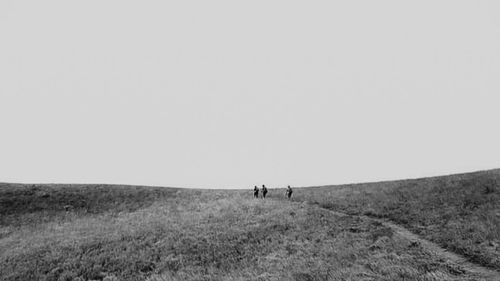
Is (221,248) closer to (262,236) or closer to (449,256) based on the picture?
(262,236)

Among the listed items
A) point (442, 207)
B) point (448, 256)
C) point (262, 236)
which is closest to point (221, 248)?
point (262, 236)

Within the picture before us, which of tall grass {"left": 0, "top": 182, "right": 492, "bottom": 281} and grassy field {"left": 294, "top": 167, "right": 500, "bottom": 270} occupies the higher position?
grassy field {"left": 294, "top": 167, "right": 500, "bottom": 270}

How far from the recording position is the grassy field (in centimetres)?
1594

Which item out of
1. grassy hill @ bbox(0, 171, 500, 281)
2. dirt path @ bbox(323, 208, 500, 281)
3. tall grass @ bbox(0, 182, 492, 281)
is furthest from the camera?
grassy hill @ bbox(0, 171, 500, 281)

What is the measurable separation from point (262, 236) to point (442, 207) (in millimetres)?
11776

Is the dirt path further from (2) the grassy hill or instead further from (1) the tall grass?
(1) the tall grass

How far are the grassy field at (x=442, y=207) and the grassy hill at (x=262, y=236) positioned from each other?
7 centimetres

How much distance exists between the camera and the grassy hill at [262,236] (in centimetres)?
1548

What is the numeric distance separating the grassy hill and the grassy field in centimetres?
7

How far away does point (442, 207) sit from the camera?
22.8 m

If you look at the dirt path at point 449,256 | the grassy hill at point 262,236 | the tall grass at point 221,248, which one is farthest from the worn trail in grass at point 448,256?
the tall grass at point 221,248

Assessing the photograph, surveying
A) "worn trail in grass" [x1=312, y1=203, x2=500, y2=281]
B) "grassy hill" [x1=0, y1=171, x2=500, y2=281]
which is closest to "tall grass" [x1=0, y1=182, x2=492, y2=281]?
"grassy hill" [x1=0, y1=171, x2=500, y2=281]

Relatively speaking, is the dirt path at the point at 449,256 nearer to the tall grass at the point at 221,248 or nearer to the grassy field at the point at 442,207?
the grassy field at the point at 442,207

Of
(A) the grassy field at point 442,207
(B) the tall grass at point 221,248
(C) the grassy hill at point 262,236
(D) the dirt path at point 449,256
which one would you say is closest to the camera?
(D) the dirt path at point 449,256
